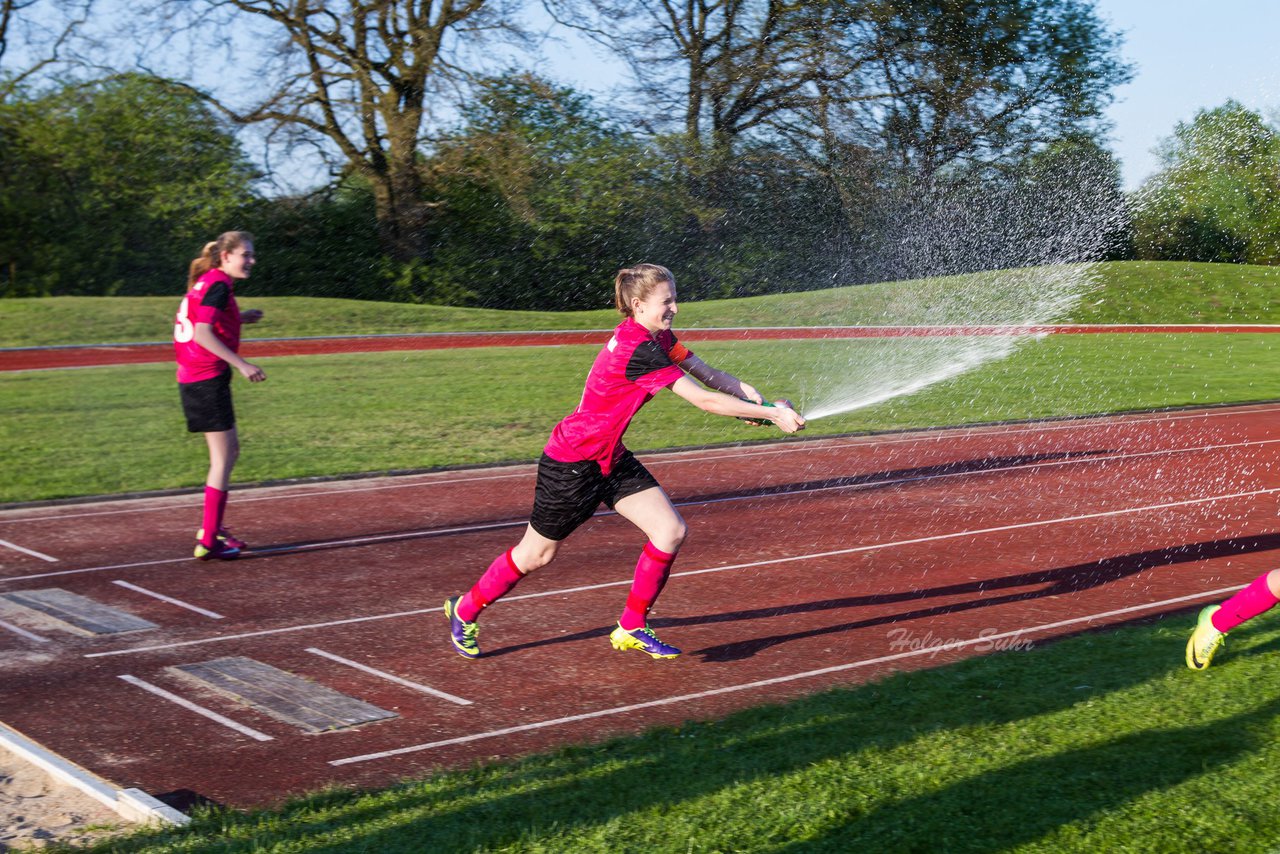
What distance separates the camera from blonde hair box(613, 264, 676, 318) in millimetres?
5559

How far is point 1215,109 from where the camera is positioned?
141 ft

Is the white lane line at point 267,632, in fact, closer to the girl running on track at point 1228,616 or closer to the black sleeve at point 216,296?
the black sleeve at point 216,296

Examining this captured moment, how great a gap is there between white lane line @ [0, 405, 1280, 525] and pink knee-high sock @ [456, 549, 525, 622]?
4.89 meters

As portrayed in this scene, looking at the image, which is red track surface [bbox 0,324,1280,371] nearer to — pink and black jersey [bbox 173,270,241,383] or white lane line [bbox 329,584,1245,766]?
pink and black jersey [bbox 173,270,241,383]

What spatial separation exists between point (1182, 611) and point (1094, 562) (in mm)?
1245

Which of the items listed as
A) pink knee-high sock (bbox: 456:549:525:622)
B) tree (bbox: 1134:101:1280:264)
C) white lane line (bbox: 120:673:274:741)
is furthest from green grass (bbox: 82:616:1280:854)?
tree (bbox: 1134:101:1280:264)

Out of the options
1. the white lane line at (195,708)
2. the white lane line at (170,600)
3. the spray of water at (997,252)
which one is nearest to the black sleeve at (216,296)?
the white lane line at (170,600)

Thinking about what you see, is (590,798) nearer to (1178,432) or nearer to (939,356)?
(1178,432)

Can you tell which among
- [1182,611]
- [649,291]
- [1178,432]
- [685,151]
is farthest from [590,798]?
[685,151]

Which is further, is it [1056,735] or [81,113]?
[81,113]

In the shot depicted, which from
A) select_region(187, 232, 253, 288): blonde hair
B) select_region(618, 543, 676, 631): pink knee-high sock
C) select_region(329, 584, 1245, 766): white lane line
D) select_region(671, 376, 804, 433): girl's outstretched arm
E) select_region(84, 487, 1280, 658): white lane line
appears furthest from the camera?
select_region(187, 232, 253, 288): blonde hair

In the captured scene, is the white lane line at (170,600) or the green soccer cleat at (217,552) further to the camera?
the green soccer cleat at (217,552)

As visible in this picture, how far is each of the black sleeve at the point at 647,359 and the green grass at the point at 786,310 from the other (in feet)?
70.9

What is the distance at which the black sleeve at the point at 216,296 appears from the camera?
25.4 feet
